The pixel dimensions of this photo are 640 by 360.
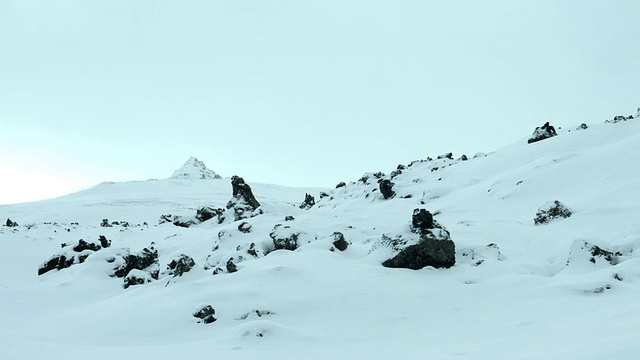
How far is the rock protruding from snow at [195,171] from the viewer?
361 ft

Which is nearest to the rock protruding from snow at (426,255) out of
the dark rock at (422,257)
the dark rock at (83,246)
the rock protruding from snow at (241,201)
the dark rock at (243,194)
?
the dark rock at (422,257)

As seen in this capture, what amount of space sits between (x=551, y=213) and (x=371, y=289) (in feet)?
25.2

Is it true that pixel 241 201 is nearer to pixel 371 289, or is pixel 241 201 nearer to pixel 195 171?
pixel 371 289

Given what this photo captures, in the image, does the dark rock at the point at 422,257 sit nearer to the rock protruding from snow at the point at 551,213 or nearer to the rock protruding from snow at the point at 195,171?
the rock protruding from snow at the point at 551,213

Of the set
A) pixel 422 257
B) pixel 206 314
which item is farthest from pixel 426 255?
pixel 206 314

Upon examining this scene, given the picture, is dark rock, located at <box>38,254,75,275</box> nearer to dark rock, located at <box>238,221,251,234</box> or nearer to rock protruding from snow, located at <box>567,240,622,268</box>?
dark rock, located at <box>238,221,251,234</box>

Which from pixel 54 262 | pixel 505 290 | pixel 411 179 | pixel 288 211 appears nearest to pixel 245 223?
pixel 288 211

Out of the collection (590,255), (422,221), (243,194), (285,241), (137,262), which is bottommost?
(590,255)

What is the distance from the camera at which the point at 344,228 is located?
1530cm

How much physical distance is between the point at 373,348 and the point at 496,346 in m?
1.61

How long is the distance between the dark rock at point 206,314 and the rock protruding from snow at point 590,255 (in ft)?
22.7

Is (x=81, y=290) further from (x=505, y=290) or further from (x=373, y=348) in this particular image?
(x=505, y=290)

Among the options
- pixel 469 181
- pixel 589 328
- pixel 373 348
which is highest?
pixel 469 181

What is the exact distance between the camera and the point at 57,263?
51.6 feet
